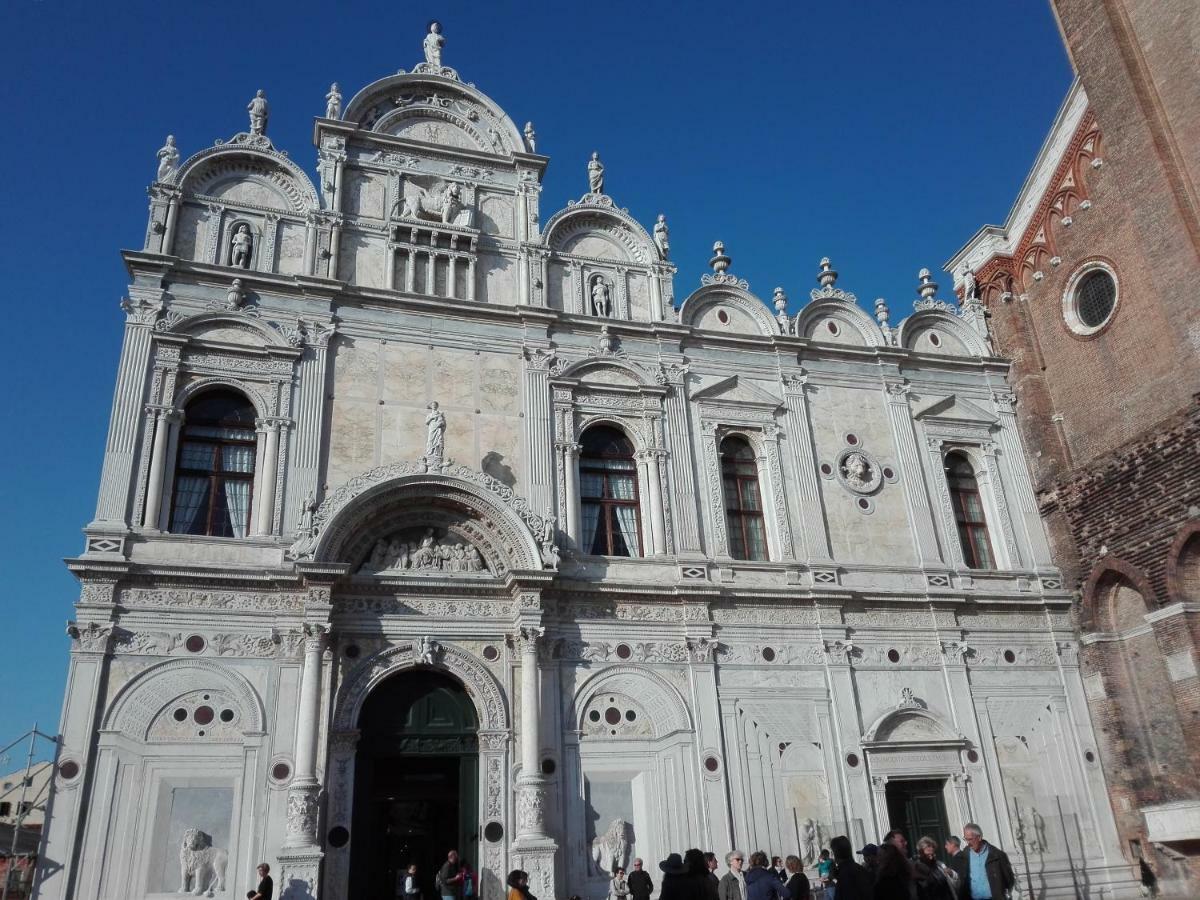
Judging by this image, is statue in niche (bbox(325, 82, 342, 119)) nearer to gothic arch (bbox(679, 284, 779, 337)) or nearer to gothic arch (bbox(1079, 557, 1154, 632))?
gothic arch (bbox(679, 284, 779, 337))

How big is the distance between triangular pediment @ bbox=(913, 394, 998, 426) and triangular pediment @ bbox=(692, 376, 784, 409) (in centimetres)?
334

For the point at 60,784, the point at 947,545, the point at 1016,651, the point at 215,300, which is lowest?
→ the point at 60,784

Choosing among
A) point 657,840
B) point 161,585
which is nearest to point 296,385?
point 161,585

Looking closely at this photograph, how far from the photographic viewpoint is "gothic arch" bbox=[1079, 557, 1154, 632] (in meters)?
18.3

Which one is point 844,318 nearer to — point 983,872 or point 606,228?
point 606,228

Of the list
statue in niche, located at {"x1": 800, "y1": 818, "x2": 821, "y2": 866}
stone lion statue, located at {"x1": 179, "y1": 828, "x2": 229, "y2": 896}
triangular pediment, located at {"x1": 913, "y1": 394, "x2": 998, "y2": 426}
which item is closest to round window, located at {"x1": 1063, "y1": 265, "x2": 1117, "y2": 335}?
triangular pediment, located at {"x1": 913, "y1": 394, "x2": 998, "y2": 426}

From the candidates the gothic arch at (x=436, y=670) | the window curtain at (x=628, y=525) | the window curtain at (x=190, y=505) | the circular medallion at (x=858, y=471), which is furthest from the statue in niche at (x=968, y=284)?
the window curtain at (x=190, y=505)

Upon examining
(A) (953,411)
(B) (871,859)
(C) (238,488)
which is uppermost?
(A) (953,411)

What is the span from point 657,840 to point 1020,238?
15.0 m

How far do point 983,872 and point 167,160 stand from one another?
16.7m

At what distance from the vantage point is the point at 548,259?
1938cm

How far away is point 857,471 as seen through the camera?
1933 centimetres

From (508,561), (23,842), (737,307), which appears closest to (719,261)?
(737,307)

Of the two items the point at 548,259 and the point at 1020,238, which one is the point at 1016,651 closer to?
the point at 1020,238
